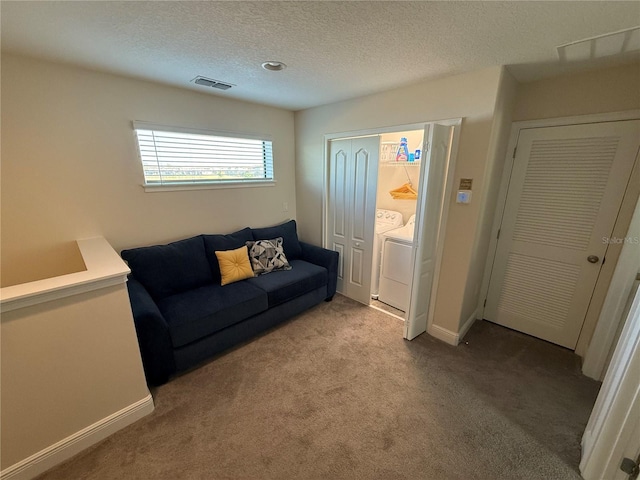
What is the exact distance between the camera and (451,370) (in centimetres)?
212

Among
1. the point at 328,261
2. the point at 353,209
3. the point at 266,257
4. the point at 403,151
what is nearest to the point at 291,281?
the point at 266,257

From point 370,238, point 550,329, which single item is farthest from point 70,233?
point 550,329

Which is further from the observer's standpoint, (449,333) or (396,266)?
(396,266)

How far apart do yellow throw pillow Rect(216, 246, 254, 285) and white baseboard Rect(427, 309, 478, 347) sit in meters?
1.93

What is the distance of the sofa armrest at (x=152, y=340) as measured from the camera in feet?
5.69

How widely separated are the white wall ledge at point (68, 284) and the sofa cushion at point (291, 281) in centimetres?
121

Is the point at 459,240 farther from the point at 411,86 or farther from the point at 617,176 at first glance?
the point at 411,86

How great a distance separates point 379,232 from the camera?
3.09 meters

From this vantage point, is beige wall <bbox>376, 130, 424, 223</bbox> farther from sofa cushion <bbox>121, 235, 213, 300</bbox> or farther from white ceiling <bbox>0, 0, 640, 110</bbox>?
sofa cushion <bbox>121, 235, 213, 300</bbox>

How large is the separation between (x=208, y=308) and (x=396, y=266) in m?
2.02

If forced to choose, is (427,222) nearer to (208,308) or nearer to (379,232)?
(379,232)

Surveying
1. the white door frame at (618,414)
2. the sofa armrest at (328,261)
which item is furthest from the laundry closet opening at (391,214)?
the white door frame at (618,414)

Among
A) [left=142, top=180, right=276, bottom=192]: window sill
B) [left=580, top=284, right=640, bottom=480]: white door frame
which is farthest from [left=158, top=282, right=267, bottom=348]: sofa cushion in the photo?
[left=580, top=284, right=640, bottom=480]: white door frame

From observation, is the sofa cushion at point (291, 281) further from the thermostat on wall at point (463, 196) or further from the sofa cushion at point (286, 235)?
the thermostat on wall at point (463, 196)
